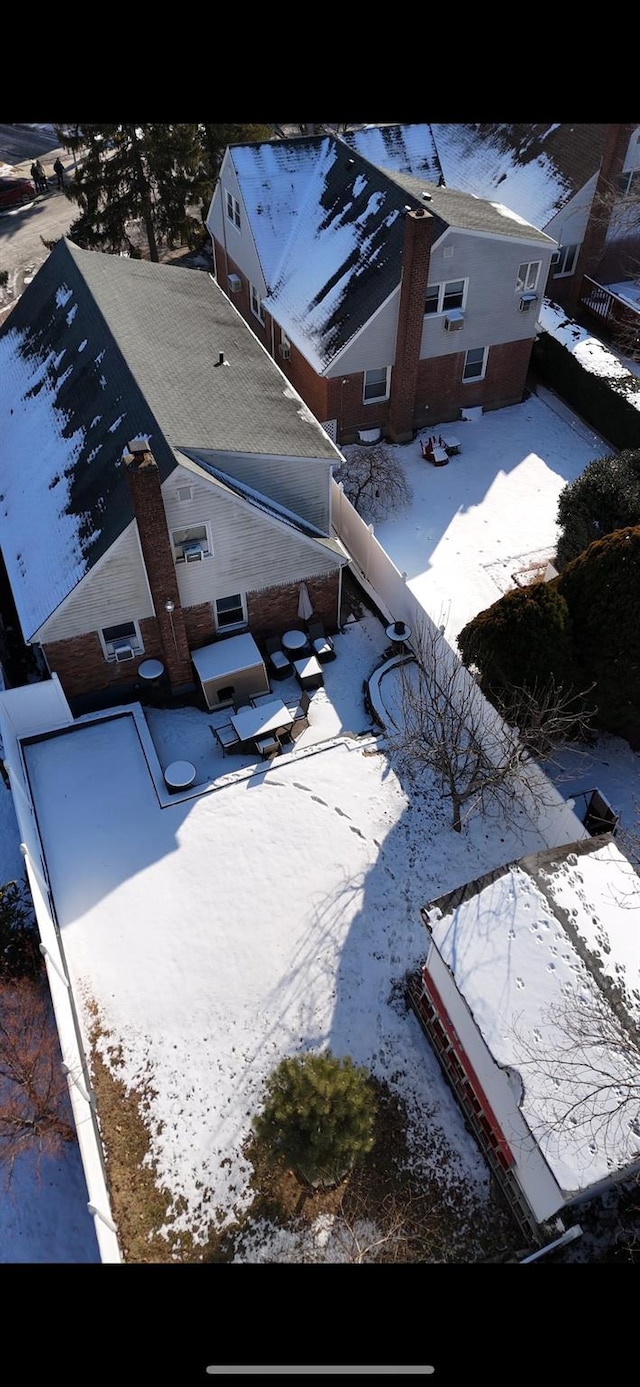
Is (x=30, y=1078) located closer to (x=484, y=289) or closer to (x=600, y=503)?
(x=600, y=503)

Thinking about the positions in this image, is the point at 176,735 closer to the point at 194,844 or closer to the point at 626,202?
the point at 194,844

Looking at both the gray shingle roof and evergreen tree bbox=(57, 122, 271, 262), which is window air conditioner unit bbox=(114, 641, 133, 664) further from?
evergreen tree bbox=(57, 122, 271, 262)

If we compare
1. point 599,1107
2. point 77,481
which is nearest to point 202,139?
point 77,481

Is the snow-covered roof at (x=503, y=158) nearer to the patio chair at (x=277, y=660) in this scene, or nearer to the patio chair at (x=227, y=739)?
the patio chair at (x=277, y=660)

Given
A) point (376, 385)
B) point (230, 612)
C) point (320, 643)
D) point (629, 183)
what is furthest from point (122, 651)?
point (629, 183)

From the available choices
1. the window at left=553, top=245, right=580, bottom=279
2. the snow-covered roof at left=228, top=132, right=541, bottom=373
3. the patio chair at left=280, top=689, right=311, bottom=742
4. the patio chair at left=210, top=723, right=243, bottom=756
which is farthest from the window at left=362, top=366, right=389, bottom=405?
the patio chair at left=210, top=723, right=243, bottom=756
